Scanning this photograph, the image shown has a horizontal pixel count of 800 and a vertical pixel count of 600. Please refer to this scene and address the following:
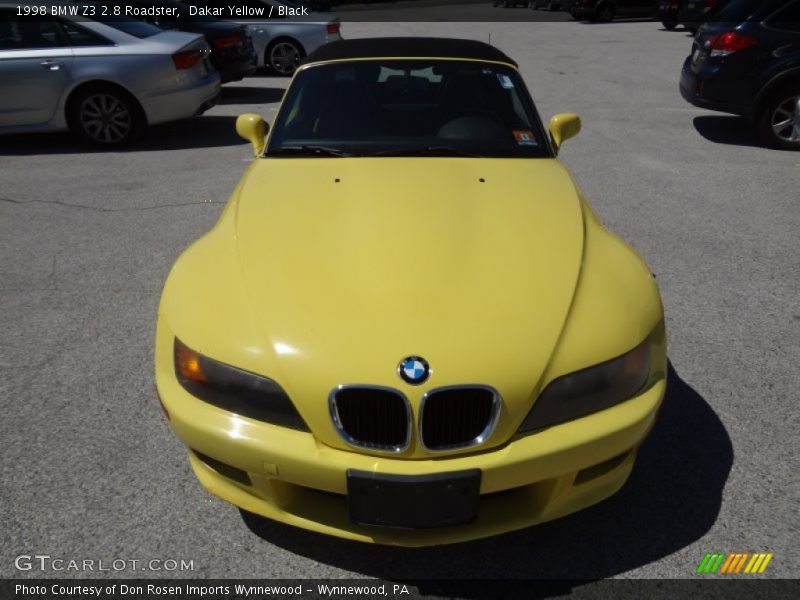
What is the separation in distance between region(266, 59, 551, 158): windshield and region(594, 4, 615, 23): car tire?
20867mm

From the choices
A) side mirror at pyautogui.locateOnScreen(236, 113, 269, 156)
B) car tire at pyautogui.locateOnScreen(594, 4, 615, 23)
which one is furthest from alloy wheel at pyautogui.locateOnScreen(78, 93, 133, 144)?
car tire at pyautogui.locateOnScreen(594, 4, 615, 23)

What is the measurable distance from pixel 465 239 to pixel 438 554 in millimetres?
1147

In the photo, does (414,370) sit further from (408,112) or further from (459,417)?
(408,112)

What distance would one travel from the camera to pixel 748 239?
515cm

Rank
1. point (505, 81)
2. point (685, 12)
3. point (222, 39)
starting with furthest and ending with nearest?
point (685, 12), point (222, 39), point (505, 81)

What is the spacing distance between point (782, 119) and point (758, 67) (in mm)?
637

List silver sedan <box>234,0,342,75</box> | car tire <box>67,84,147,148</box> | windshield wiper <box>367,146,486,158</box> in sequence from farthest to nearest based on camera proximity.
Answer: silver sedan <box>234,0,342,75</box> < car tire <box>67,84,147,148</box> < windshield wiper <box>367,146,486,158</box>

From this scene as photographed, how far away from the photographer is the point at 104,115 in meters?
7.80

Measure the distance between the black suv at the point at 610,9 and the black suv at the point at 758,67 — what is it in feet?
51.4

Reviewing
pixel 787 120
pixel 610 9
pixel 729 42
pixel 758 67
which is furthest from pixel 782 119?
pixel 610 9

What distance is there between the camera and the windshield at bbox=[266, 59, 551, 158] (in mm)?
3428

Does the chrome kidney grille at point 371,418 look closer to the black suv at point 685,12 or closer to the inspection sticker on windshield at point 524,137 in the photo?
the inspection sticker on windshield at point 524,137

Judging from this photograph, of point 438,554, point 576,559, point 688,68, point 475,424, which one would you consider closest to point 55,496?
point 438,554

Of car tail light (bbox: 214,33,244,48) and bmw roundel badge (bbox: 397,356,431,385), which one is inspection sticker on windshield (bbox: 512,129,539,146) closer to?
bmw roundel badge (bbox: 397,356,431,385)
